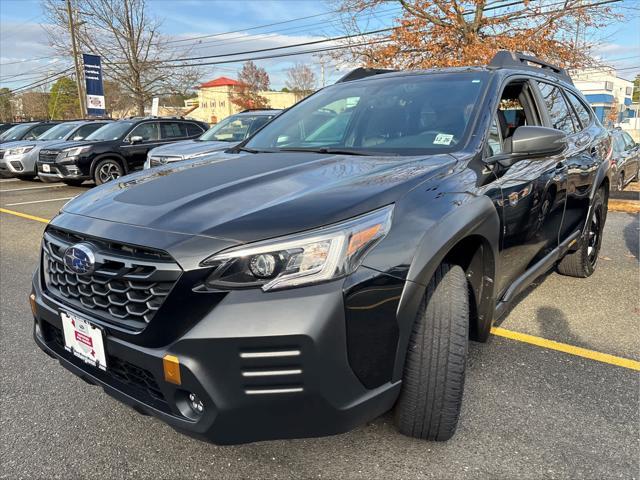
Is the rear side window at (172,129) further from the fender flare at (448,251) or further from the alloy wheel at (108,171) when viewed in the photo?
the fender flare at (448,251)

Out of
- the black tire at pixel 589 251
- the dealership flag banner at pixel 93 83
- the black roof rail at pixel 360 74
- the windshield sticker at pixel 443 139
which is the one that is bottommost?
the black tire at pixel 589 251

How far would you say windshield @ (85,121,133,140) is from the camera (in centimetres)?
1131

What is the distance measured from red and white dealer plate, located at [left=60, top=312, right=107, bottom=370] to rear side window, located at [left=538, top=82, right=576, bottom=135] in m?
3.10

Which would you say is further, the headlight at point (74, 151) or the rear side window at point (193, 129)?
the rear side window at point (193, 129)

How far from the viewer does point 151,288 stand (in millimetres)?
1646

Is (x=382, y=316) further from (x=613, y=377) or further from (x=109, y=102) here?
(x=109, y=102)

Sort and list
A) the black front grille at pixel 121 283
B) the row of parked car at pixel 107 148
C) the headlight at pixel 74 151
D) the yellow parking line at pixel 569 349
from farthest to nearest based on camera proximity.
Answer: the headlight at pixel 74 151 < the row of parked car at pixel 107 148 < the yellow parking line at pixel 569 349 < the black front grille at pixel 121 283

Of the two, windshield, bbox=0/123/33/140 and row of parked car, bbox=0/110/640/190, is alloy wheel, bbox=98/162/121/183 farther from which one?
windshield, bbox=0/123/33/140

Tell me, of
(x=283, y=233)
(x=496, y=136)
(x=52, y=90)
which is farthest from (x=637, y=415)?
(x=52, y=90)

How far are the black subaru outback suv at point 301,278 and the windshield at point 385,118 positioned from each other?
0.02 m

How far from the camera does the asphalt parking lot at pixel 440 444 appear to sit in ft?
6.62

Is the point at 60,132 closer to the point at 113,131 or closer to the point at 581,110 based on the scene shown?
the point at 113,131

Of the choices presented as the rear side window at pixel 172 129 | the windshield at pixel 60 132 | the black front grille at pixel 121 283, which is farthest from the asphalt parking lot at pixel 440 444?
the windshield at pixel 60 132

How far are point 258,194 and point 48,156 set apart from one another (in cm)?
1097
